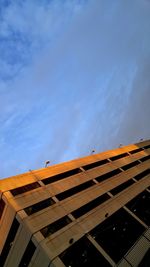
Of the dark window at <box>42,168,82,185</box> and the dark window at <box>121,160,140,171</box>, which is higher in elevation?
the dark window at <box>42,168,82,185</box>

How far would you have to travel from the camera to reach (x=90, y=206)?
1277 inches

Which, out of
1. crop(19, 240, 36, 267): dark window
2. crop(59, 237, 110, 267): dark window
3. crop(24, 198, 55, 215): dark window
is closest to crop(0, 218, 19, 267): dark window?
crop(24, 198, 55, 215): dark window

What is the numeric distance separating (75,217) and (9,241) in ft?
26.8

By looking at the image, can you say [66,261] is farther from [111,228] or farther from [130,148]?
[130,148]

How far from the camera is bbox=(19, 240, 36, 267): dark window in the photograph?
79.6ft

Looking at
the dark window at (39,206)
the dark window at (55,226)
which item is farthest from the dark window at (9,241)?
the dark window at (55,226)

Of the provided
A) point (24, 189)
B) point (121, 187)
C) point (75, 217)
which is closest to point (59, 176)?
point (24, 189)

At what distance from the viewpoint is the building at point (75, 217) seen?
2438cm

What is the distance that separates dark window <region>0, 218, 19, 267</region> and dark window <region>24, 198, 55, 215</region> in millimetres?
1816

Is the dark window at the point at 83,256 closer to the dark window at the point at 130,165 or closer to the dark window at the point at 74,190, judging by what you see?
the dark window at the point at 74,190

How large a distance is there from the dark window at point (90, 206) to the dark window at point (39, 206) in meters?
3.29

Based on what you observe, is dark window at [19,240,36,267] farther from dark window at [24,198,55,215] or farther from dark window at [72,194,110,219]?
dark window at [72,194,110,219]

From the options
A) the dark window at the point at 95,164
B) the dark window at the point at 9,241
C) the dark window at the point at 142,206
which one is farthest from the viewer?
the dark window at the point at 95,164

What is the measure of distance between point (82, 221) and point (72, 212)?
182cm
